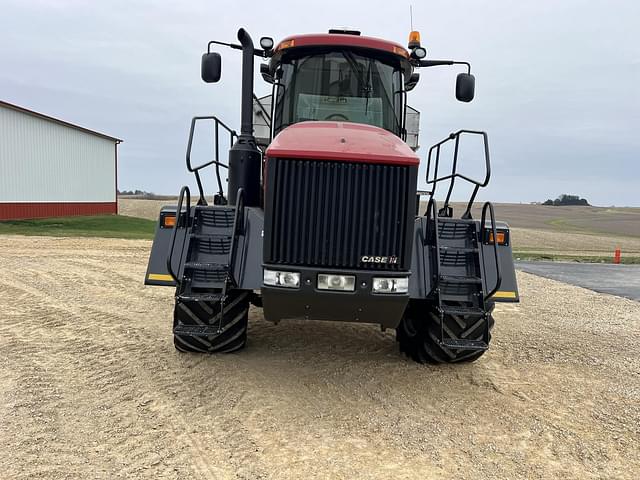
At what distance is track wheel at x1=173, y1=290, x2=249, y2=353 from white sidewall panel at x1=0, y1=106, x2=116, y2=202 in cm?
2056

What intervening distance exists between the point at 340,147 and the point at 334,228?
1.97 feet

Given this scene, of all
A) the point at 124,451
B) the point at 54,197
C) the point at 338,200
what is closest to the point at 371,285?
the point at 338,200

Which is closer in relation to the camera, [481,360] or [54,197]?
[481,360]

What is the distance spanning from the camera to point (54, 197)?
25656 mm

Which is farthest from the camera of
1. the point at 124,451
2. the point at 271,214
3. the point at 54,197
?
the point at 54,197

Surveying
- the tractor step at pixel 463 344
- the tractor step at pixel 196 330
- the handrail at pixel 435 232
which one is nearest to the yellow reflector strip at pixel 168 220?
the tractor step at pixel 196 330

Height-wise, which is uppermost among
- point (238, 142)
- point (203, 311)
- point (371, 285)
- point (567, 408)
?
point (238, 142)

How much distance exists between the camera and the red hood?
387 cm

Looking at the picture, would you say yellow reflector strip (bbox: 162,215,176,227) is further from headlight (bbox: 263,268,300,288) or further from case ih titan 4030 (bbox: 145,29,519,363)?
headlight (bbox: 263,268,300,288)

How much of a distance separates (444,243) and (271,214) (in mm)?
1707

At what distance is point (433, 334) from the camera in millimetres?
4844

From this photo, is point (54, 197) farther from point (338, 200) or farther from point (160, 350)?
point (338, 200)

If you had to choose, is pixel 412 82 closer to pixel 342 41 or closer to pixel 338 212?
pixel 342 41

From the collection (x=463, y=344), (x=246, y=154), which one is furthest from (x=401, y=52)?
(x=463, y=344)
